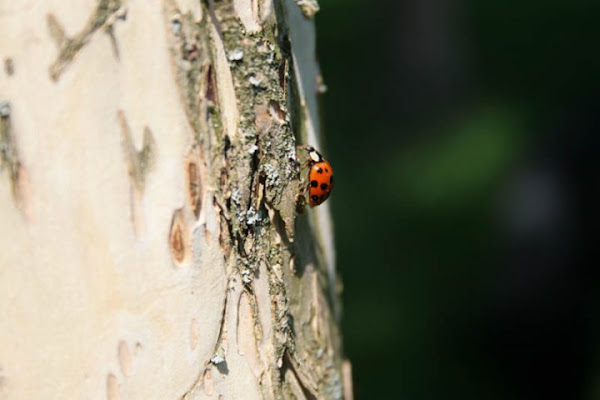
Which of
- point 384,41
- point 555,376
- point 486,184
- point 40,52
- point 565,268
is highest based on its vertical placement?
point 40,52

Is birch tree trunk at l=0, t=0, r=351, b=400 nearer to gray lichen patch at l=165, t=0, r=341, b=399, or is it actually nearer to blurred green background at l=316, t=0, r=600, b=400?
gray lichen patch at l=165, t=0, r=341, b=399

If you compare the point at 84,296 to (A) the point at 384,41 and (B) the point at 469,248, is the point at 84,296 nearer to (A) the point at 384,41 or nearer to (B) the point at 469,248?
(B) the point at 469,248

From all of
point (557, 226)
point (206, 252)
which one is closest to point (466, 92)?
point (557, 226)

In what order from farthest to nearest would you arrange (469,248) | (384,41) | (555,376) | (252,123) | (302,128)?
(384,41) < (469,248) < (555,376) < (302,128) < (252,123)

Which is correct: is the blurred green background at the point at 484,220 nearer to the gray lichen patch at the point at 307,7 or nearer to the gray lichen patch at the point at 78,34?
the gray lichen patch at the point at 307,7

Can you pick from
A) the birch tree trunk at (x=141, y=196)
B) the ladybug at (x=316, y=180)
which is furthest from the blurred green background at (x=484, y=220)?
the birch tree trunk at (x=141, y=196)

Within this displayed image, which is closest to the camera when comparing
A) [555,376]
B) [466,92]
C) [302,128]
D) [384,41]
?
[302,128]

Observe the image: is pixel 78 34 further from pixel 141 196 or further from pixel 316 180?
pixel 316 180
